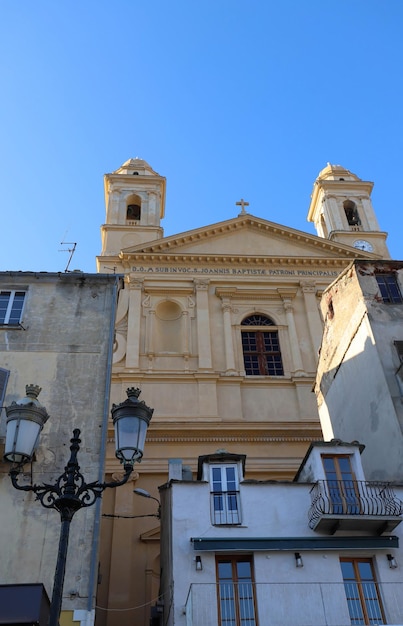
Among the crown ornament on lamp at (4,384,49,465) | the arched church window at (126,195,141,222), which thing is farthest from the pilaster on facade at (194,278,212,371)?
the crown ornament on lamp at (4,384,49,465)

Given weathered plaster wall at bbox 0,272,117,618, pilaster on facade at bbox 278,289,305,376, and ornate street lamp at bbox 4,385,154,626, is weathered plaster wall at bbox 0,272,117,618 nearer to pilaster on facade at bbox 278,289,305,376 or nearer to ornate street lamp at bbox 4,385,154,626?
ornate street lamp at bbox 4,385,154,626

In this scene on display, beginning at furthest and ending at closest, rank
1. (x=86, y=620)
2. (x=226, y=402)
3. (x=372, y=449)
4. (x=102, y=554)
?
(x=226, y=402)
(x=102, y=554)
(x=372, y=449)
(x=86, y=620)

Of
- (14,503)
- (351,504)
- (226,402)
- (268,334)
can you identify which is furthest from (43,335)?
(268,334)

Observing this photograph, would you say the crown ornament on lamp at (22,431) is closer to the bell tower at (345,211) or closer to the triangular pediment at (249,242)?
the triangular pediment at (249,242)

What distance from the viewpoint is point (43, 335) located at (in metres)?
13.5

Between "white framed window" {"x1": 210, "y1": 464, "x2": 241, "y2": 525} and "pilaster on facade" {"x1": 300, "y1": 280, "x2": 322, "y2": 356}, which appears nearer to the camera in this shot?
"white framed window" {"x1": 210, "y1": 464, "x2": 241, "y2": 525}

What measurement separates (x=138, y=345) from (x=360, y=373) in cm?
977

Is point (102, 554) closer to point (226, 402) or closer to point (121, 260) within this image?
point (226, 402)

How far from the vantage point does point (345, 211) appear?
3161cm

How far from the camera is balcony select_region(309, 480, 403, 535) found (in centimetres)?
1135

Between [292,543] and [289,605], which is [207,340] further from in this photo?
[289,605]

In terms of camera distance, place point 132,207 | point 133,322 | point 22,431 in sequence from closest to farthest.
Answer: point 22,431 → point 133,322 → point 132,207

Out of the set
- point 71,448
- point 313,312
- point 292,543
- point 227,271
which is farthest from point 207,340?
point 71,448

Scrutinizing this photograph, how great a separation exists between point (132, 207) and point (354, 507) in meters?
21.5
